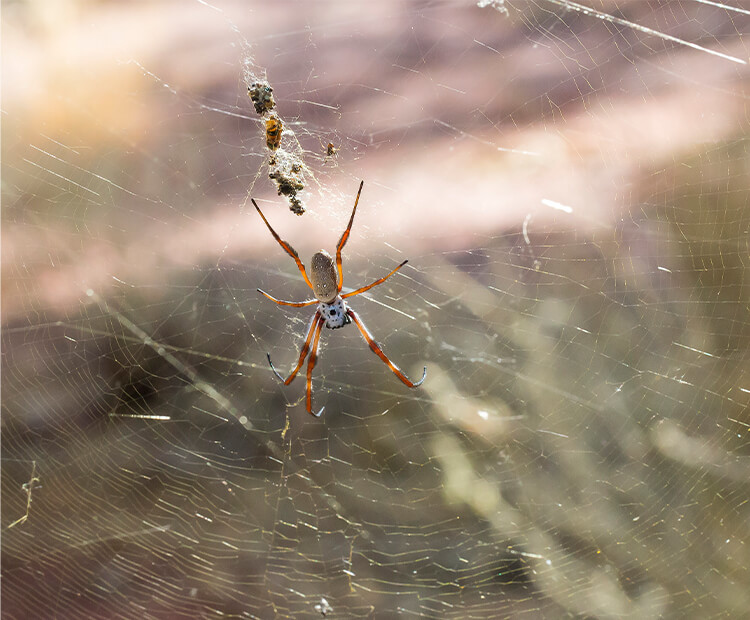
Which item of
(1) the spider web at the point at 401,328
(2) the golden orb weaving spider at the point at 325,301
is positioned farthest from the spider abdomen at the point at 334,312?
(1) the spider web at the point at 401,328

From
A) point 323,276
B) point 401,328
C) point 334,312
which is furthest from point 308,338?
point 401,328

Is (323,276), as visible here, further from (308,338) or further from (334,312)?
(308,338)

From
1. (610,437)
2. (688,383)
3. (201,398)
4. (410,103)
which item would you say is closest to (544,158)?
(410,103)

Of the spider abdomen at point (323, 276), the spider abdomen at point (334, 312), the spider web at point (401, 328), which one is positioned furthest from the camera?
the spider web at point (401, 328)

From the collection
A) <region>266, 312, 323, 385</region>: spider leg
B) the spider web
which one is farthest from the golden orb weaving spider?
the spider web

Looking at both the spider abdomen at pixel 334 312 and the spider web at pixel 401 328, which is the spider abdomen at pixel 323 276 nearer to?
the spider abdomen at pixel 334 312
